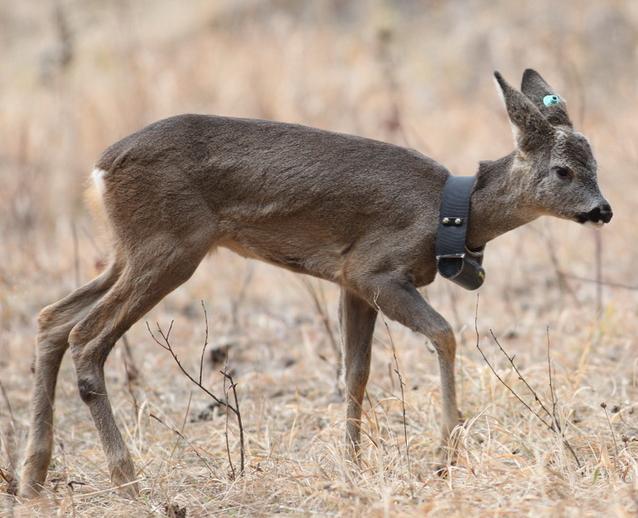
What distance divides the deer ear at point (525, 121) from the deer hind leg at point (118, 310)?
1575 mm

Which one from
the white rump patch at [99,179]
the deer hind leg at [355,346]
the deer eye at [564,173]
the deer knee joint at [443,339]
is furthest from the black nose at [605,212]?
the white rump patch at [99,179]

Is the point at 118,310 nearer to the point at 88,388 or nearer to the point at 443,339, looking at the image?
the point at 88,388

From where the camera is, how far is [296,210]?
4938 mm

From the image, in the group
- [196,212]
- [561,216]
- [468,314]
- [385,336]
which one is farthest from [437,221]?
[468,314]

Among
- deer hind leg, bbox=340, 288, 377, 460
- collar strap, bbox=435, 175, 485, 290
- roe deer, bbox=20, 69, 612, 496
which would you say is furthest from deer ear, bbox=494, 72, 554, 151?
deer hind leg, bbox=340, 288, 377, 460

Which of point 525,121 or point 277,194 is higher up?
point 525,121

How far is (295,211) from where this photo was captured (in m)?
4.94

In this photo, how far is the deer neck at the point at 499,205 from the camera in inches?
194

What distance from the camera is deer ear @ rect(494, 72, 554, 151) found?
476 centimetres

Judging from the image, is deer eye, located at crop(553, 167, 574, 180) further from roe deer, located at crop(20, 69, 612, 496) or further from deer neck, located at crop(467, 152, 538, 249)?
deer neck, located at crop(467, 152, 538, 249)

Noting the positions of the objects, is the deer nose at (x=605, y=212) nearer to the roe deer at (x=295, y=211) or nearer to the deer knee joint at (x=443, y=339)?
the roe deer at (x=295, y=211)

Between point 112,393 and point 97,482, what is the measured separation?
170 cm

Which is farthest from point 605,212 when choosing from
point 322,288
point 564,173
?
point 322,288

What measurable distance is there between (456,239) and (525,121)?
64 cm
